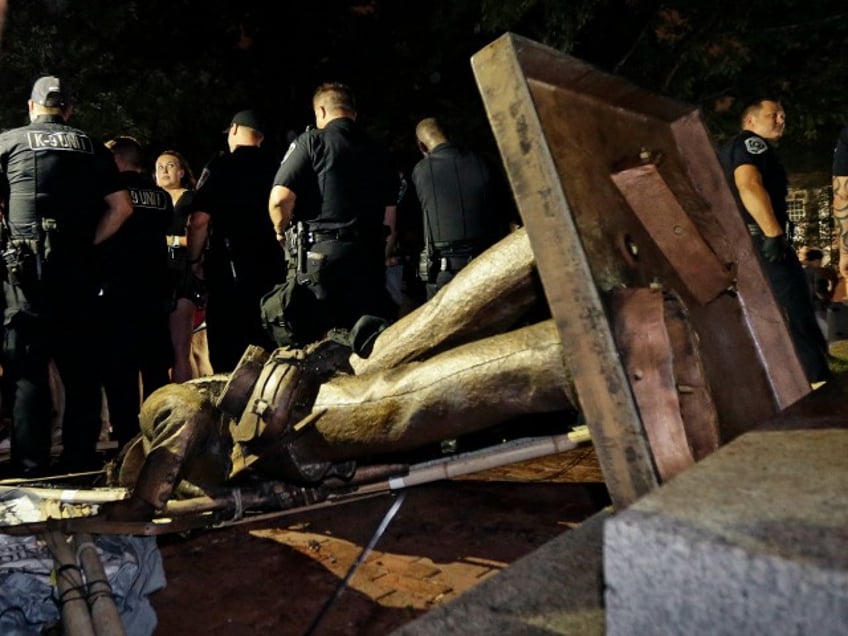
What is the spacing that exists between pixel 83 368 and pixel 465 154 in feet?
9.69

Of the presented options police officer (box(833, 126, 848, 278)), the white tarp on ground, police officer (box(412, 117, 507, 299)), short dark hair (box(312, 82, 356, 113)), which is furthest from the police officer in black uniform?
police officer (box(833, 126, 848, 278))

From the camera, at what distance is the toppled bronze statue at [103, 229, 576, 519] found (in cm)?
230

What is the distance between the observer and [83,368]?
4.71 metres

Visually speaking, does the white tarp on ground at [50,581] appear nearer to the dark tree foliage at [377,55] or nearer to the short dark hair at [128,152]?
the short dark hair at [128,152]

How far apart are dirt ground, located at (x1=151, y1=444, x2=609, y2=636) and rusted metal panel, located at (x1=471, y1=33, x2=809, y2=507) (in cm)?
93

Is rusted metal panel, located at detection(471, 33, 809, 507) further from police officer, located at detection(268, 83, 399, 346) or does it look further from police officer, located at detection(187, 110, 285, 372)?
police officer, located at detection(187, 110, 285, 372)

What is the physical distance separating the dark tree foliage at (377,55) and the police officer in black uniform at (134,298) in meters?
5.29

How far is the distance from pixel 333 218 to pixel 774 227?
2914 mm

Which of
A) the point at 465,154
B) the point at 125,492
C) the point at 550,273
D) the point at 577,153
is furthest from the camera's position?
the point at 465,154

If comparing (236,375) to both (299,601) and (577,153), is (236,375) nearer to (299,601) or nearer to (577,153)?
(299,601)

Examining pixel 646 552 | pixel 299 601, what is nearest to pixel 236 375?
pixel 299 601

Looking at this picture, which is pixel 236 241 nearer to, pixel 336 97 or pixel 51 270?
pixel 336 97

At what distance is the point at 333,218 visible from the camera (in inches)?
194

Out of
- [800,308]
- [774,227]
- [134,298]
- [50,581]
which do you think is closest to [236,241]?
[134,298]
